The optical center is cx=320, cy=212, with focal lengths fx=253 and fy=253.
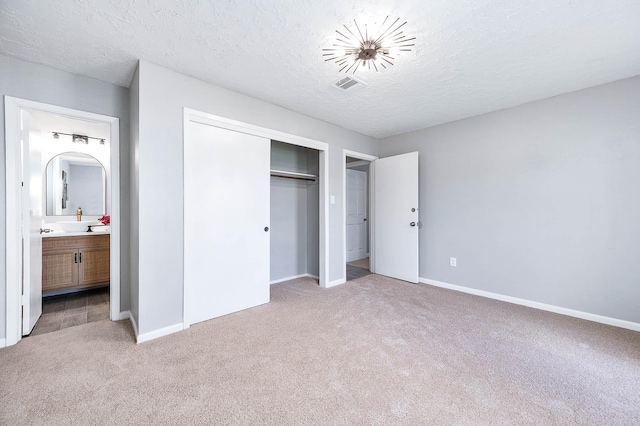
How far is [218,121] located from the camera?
254cm

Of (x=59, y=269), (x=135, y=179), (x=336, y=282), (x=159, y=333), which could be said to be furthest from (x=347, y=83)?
→ (x=59, y=269)

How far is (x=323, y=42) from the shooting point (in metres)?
1.88

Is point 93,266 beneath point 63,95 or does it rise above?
beneath

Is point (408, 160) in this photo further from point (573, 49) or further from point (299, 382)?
point (299, 382)

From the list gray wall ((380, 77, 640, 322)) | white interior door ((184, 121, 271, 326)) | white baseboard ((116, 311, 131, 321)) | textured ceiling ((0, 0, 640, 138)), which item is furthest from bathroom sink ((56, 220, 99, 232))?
gray wall ((380, 77, 640, 322))

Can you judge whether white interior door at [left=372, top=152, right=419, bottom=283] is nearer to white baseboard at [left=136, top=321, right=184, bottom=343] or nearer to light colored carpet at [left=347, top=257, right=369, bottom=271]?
light colored carpet at [left=347, top=257, right=369, bottom=271]

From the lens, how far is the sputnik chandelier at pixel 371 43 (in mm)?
1726

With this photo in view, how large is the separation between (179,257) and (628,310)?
419 cm

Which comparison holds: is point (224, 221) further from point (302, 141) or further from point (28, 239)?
point (28, 239)

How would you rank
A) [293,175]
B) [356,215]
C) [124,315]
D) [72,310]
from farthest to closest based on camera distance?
[356,215] → [293,175] → [72,310] → [124,315]

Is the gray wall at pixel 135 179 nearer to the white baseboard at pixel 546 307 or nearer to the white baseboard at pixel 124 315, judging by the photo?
the white baseboard at pixel 124 315

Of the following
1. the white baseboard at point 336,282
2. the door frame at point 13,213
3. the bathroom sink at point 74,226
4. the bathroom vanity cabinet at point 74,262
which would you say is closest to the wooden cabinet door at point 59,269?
the bathroom vanity cabinet at point 74,262

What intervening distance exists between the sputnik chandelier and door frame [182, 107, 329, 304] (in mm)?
1157

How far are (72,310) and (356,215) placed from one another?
15.7ft
